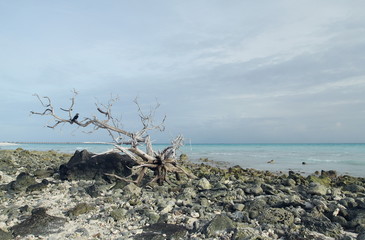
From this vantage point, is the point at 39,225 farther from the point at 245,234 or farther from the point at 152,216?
the point at 245,234

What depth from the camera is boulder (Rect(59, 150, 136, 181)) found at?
11289 mm

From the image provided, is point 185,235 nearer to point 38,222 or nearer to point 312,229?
point 312,229

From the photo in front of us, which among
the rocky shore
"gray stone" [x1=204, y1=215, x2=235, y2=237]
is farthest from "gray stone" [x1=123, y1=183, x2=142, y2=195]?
"gray stone" [x1=204, y1=215, x2=235, y2=237]

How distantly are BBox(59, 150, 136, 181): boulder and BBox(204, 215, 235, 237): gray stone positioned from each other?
19.8ft

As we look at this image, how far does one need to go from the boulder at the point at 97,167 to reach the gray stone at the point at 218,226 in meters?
6.04

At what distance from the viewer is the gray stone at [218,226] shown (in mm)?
5559

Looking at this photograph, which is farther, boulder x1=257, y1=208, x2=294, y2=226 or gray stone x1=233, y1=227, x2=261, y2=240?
boulder x1=257, y1=208, x2=294, y2=226

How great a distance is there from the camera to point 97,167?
11609mm

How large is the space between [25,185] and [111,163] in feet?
9.97

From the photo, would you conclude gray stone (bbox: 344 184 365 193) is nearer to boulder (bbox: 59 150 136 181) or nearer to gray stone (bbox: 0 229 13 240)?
boulder (bbox: 59 150 136 181)

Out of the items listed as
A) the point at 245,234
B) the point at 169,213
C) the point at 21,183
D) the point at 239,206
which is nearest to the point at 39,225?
the point at 169,213

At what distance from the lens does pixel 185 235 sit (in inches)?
220

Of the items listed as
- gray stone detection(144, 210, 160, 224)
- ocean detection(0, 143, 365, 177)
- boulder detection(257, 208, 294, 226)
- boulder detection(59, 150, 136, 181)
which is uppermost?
boulder detection(59, 150, 136, 181)

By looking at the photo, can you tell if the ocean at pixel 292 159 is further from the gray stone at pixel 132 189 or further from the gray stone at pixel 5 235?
the gray stone at pixel 5 235
